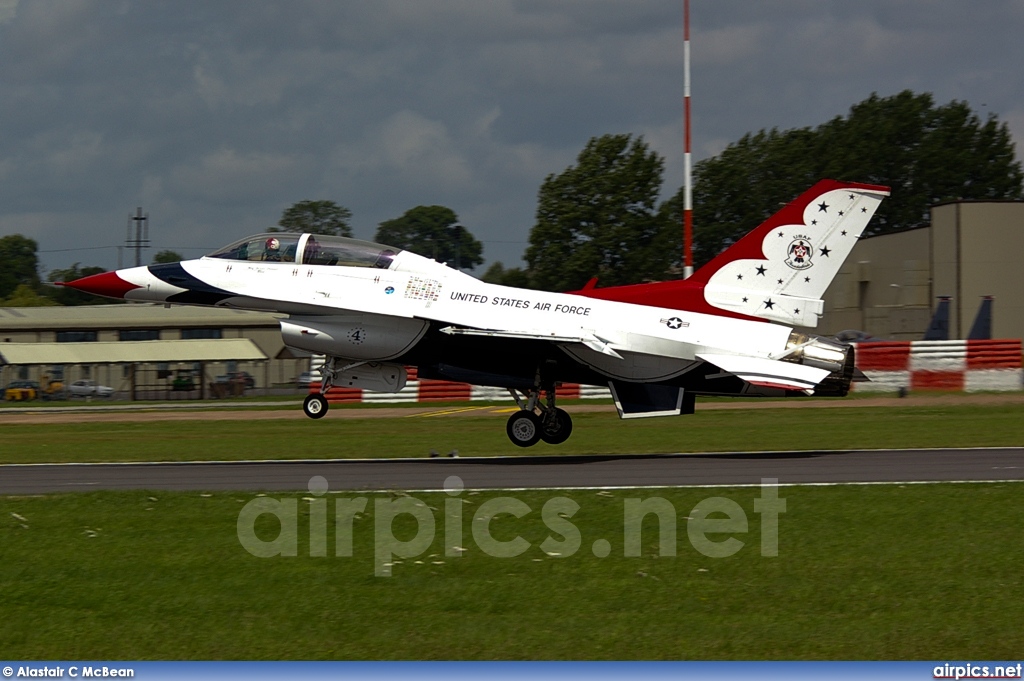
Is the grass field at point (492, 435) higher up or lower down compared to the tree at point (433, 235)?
lower down

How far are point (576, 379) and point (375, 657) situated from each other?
13619 mm

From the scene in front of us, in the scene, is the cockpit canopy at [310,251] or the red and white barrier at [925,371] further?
the red and white barrier at [925,371]

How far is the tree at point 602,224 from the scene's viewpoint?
72.2 metres

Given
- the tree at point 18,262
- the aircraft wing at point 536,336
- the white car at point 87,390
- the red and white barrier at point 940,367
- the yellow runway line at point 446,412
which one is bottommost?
the white car at point 87,390

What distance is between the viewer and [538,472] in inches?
722

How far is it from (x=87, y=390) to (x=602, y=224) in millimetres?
33261

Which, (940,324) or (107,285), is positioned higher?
(940,324)

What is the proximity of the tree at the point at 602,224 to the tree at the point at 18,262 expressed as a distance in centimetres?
8446

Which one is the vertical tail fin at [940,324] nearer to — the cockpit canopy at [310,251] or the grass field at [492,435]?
the grass field at [492,435]

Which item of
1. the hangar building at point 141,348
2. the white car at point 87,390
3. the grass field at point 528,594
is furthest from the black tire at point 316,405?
the white car at point 87,390

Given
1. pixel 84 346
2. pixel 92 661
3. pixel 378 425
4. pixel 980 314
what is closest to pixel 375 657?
pixel 92 661

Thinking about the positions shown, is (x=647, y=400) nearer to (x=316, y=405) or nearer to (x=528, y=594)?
(x=316, y=405)

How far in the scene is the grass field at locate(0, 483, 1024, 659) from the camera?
29.4 feet
